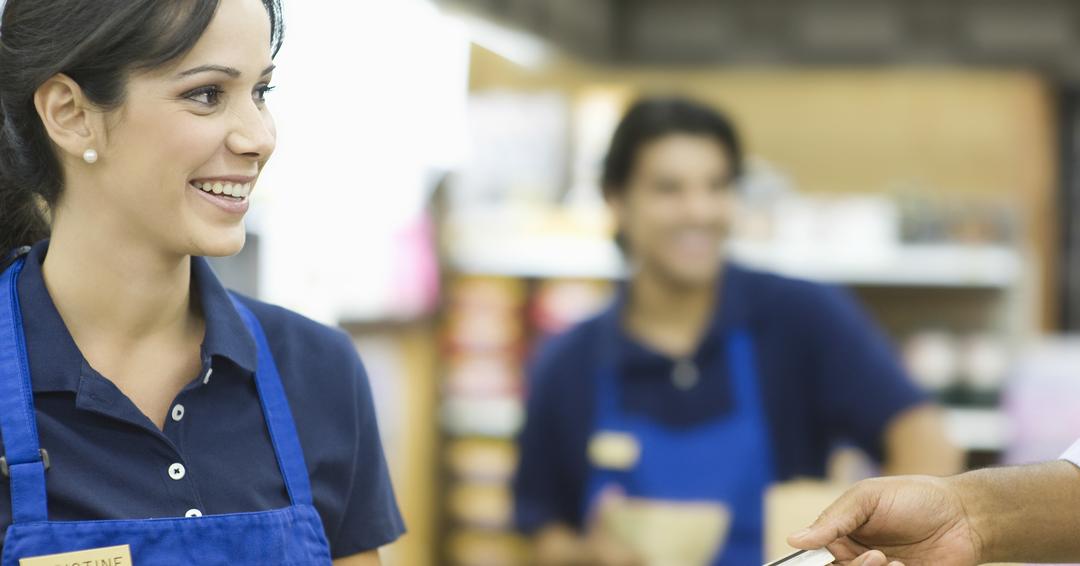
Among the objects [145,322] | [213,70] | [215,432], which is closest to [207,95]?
[213,70]

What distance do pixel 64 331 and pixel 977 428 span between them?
3.96 meters

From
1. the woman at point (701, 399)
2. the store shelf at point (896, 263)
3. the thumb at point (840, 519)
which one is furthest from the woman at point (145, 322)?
the store shelf at point (896, 263)

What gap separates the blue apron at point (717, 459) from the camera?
2971 millimetres

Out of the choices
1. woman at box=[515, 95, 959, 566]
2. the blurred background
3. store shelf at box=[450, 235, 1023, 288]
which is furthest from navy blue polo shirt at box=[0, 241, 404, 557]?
store shelf at box=[450, 235, 1023, 288]

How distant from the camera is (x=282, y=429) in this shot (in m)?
1.59

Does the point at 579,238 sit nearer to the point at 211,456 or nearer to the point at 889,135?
the point at 889,135

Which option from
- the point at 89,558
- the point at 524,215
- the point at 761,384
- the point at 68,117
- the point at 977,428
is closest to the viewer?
the point at 89,558

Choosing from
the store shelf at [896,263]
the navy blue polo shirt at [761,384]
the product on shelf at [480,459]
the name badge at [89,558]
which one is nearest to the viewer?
the name badge at [89,558]

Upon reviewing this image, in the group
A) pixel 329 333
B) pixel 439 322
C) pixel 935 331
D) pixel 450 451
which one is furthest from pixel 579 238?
pixel 329 333

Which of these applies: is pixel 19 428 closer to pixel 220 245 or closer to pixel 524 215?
pixel 220 245

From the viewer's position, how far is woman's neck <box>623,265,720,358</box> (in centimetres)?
308

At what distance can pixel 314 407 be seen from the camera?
1.65 m

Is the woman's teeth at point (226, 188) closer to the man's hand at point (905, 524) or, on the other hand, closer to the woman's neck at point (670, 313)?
the man's hand at point (905, 524)

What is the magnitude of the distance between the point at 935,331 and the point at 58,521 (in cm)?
426
